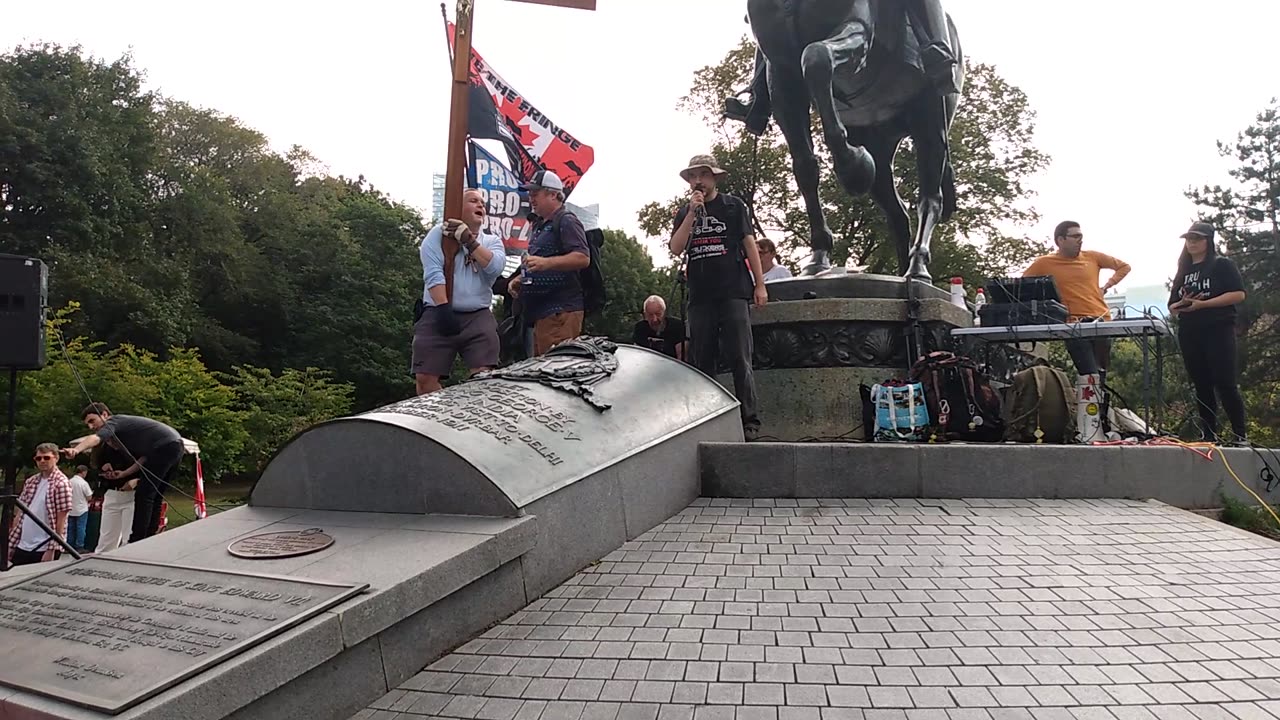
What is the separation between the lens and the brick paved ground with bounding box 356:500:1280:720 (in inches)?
95.7

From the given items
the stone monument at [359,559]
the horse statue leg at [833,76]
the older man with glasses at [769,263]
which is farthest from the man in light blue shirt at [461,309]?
the older man with glasses at [769,263]

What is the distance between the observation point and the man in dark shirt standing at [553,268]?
5.83 metres

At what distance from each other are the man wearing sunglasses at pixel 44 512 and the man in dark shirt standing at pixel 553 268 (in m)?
6.05

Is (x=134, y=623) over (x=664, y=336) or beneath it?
beneath

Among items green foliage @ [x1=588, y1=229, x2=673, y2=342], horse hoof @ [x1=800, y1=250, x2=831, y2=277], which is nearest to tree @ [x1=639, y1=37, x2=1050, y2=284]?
green foliage @ [x1=588, y1=229, x2=673, y2=342]

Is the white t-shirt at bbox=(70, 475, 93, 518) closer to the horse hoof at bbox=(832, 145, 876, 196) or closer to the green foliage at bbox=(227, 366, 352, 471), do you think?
the horse hoof at bbox=(832, 145, 876, 196)

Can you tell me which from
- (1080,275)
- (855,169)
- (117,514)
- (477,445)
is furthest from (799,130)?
(117,514)

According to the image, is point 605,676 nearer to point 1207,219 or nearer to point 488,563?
point 488,563

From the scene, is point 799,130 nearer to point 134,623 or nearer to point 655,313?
point 655,313

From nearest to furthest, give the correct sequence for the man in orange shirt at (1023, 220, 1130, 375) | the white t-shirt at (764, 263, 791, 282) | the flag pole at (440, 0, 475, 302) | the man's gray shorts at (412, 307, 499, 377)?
the flag pole at (440, 0, 475, 302) → the man's gray shorts at (412, 307, 499, 377) → the man in orange shirt at (1023, 220, 1130, 375) → the white t-shirt at (764, 263, 791, 282)

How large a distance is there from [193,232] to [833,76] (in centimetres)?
3333

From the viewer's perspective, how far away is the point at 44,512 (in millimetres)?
8531

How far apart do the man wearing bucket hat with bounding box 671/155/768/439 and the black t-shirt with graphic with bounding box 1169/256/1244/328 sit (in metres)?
3.61

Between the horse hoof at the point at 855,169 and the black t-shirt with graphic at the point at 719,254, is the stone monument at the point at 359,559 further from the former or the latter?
the horse hoof at the point at 855,169
